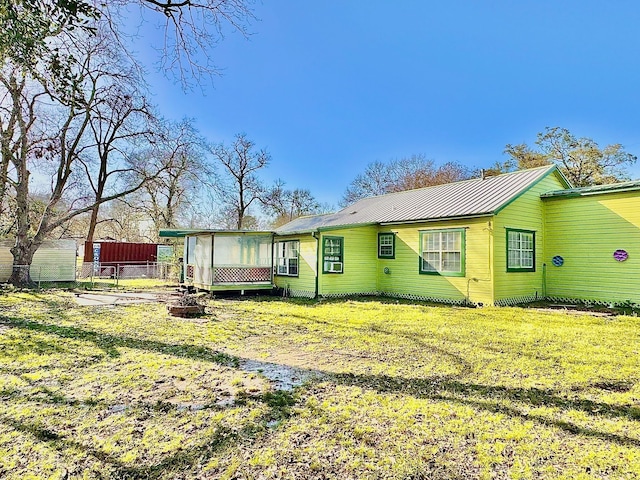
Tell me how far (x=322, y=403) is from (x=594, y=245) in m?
10.8

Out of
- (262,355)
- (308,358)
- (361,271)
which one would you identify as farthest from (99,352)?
(361,271)

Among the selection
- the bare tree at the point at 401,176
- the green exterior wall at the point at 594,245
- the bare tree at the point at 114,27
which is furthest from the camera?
the bare tree at the point at 401,176

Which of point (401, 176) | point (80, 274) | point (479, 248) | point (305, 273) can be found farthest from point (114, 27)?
point (401, 176)

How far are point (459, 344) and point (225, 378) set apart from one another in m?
3.84

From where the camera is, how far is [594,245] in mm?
10852

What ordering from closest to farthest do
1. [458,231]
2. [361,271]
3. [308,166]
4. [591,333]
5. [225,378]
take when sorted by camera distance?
[225,378] → [591,333] → [458,231] → [361,271] → [308,166]

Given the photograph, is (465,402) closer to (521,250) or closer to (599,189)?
(521,250)

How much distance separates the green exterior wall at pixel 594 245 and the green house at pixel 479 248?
0.09 ft

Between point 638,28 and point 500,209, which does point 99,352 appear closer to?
point 500,209

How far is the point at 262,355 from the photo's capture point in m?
5.60

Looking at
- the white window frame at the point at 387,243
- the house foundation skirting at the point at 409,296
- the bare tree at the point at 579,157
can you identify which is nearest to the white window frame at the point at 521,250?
the house foundation skirting at the point at 409,296

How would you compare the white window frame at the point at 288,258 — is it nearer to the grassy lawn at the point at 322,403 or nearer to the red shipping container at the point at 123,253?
the grassy lawn at the point at 322,403

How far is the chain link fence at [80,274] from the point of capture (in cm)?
1731

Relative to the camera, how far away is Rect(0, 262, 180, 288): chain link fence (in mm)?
17308
